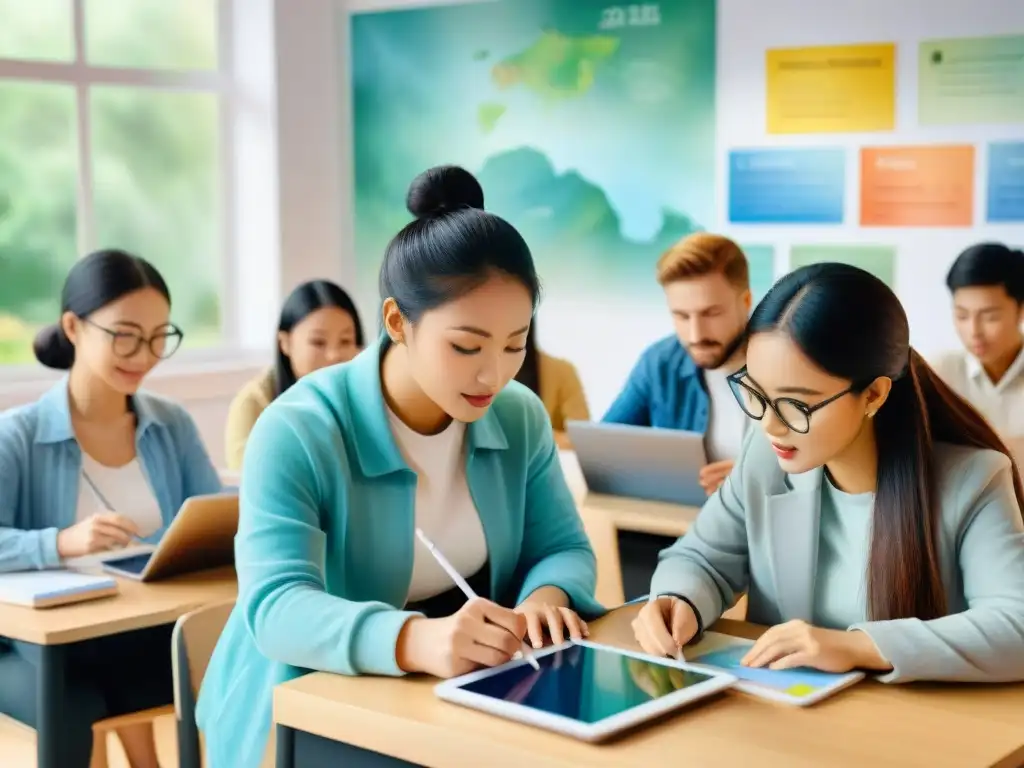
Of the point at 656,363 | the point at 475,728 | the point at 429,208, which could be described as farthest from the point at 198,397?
the point at 475,728

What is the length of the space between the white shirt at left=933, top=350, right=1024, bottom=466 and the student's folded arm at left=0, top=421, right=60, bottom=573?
8.57 ft

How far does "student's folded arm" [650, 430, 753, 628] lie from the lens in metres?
1.97

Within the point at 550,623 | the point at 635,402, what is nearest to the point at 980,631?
the point at 550,623

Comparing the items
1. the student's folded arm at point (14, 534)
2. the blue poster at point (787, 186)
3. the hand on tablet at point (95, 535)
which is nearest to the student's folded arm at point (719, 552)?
the hand on tablet at point (95, 535)

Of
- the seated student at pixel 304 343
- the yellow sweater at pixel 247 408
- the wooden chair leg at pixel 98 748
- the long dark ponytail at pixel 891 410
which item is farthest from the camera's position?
the yellow sweater at pixel 247 408

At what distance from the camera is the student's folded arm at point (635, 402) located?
3799mm

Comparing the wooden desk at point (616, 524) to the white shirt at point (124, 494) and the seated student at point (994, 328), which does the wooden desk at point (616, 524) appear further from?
the seated student at point (994, 328)

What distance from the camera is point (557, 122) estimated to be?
210 inches

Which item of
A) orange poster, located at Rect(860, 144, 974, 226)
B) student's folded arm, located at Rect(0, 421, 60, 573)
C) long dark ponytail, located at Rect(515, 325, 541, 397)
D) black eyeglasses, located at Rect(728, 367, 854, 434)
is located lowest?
student's folded arm, located at Rect(0, 421, 60, 573)

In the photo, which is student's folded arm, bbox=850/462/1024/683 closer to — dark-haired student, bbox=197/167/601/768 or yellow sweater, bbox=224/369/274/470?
dark-haired student, bbox=197/167/601/768

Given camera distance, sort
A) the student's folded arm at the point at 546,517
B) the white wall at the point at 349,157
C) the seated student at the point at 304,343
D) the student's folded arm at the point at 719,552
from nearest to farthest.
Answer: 1. the student's folded arm at the point at 719,552
2. the student's folded arm at the point at 546,517
3. the seated student at the point at 304,343
4. the white wall at the point at 349,157

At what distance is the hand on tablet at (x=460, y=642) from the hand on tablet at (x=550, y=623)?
0.33 feet

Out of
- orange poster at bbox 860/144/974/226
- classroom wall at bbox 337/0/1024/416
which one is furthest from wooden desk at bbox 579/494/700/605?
orange poster at bbox 860/144/974/226

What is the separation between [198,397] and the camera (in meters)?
5.36
